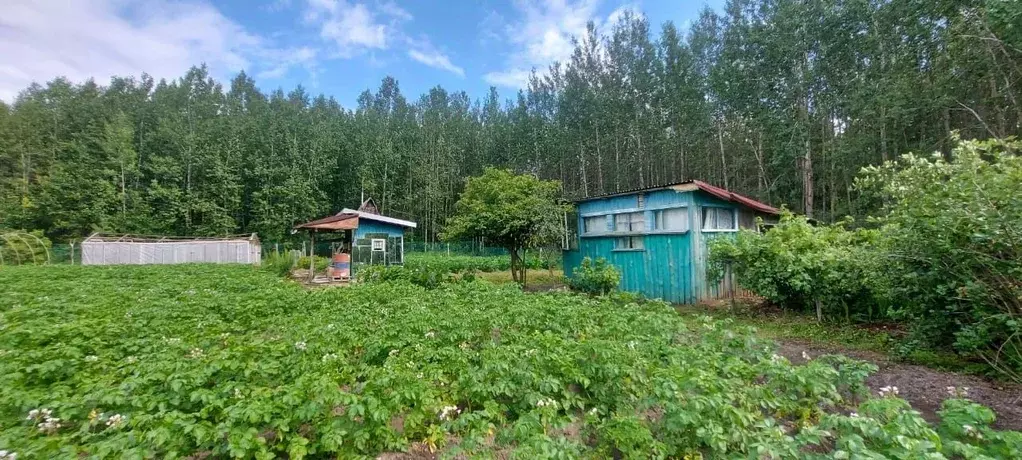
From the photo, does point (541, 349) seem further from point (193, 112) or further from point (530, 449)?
point (193, 112)

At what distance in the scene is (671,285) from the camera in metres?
11.1

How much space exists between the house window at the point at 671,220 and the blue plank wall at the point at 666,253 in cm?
12

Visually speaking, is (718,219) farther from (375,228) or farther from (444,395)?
(375,228)

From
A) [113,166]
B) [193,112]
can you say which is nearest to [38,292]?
[113,166]

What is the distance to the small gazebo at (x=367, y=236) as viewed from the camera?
1848cm

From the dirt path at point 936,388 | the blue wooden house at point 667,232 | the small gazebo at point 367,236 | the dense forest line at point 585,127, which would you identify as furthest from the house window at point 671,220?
the small gazebo at point 367,236

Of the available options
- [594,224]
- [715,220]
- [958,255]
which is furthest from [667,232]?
[958,255]

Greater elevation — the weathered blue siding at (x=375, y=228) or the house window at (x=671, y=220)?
the weathered blue siding at (x=375, y=228)

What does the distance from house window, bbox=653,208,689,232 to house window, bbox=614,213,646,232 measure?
1.32ft

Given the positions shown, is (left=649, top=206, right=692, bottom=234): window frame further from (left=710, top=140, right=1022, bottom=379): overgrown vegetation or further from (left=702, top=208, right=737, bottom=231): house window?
(left=710, top=140, right=1022, bottom=379): overgrown vegetation

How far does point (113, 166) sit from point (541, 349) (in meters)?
42.5

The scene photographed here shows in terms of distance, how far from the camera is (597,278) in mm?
10742

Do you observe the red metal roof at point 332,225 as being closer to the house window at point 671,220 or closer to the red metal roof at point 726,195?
the house window at point 671,220

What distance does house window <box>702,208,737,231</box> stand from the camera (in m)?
11.4
